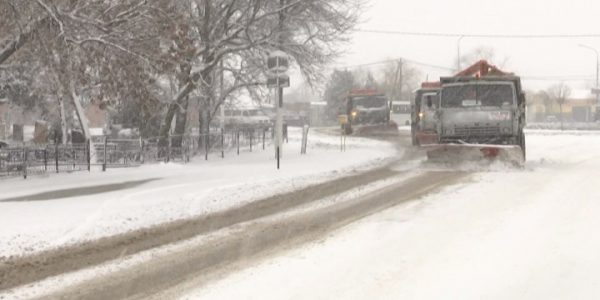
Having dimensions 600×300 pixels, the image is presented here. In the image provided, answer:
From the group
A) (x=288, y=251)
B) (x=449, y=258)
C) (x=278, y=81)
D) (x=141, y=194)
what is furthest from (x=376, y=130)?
(x=449, y=258)

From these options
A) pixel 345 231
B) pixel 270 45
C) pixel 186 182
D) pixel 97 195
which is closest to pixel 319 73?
pixel 270 45

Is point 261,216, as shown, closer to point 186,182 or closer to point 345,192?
point 345,192

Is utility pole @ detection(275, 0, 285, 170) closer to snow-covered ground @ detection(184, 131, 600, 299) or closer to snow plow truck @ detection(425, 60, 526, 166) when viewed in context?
snow plow truck @ detection(425, 60, 526, 166)

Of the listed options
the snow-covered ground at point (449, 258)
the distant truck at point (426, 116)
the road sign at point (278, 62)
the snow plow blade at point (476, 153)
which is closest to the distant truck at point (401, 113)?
the distant truck at point (426, 116)

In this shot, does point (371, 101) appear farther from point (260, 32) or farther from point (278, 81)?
point (278, 81)

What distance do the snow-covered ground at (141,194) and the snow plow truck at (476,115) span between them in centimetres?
244

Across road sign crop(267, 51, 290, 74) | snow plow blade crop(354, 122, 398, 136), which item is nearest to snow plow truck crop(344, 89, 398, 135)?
snow plow blade crop(354, 122, 398, 136)

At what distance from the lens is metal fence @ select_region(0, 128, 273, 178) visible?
52.6 ft

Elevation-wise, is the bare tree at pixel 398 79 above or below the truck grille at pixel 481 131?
above

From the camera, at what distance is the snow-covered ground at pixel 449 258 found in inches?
224

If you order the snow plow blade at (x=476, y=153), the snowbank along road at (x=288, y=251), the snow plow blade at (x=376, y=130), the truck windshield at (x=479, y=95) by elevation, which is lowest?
the snowbank along road at (x=288, y=251)

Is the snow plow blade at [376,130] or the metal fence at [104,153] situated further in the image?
the snow plow blade at [376,130]

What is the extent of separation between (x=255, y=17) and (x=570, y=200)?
12.6 meters

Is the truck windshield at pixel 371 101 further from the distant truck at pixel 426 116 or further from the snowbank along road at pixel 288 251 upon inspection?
the snowbank along road at pixel 288 251
